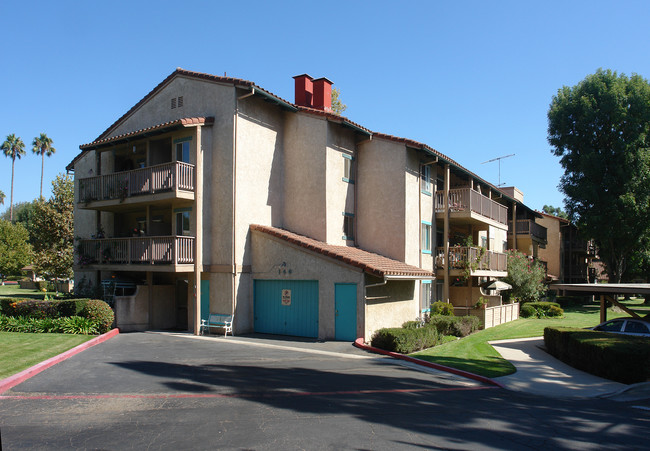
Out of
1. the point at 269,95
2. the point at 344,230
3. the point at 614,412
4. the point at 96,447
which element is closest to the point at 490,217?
the point at 344,230

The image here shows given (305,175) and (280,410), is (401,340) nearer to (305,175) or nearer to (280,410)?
(280,410)

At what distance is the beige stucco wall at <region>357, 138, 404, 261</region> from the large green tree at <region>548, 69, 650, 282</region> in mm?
21627

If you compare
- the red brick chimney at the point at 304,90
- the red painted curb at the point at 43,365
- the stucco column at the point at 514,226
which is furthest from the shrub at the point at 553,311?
the red painted curb at the point at 43,365

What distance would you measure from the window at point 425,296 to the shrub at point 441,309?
0.32 metres

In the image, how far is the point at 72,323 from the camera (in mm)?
17641

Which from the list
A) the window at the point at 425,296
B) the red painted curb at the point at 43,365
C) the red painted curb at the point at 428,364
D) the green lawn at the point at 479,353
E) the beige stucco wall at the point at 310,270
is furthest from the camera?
the window at the point at 425,296

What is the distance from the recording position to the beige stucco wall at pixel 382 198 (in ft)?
70.9

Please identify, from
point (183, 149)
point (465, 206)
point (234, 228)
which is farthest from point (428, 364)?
point (183, 149)

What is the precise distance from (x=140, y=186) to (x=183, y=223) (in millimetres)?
2307

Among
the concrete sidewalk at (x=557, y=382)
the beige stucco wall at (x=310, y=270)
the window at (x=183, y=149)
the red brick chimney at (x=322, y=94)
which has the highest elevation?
the red brick chimney at (x=322, y=94)

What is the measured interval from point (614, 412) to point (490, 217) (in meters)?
18.1

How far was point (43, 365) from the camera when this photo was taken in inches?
487

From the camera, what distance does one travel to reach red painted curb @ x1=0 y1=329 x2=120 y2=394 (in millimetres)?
10508

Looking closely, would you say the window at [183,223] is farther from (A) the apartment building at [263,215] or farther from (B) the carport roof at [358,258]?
(B) the carport roof at [358,258]
